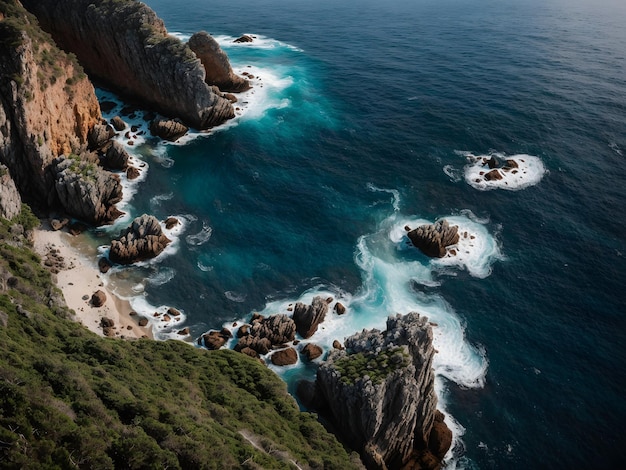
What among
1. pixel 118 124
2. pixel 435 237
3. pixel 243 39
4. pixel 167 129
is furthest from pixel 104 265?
pixel 243 39

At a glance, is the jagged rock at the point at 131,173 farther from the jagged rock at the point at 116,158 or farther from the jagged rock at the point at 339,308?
the jagged rock at the point at 339,308

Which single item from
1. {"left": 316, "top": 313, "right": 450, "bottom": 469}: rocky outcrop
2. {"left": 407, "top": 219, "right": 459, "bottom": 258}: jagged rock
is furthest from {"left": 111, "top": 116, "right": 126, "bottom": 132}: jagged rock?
{"left": 316, "top": 313, "right": 450, "bottom": 469}: rocky outcrop

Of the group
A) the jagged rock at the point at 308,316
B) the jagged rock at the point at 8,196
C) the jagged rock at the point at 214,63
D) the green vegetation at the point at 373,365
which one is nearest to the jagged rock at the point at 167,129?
the jagged rock at the point at 214,63

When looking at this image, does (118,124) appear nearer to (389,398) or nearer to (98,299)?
(98,299)

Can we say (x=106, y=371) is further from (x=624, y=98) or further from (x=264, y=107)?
(x=624, y=98)

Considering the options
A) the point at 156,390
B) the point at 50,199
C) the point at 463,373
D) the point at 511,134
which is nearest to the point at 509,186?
the point at 511,134
